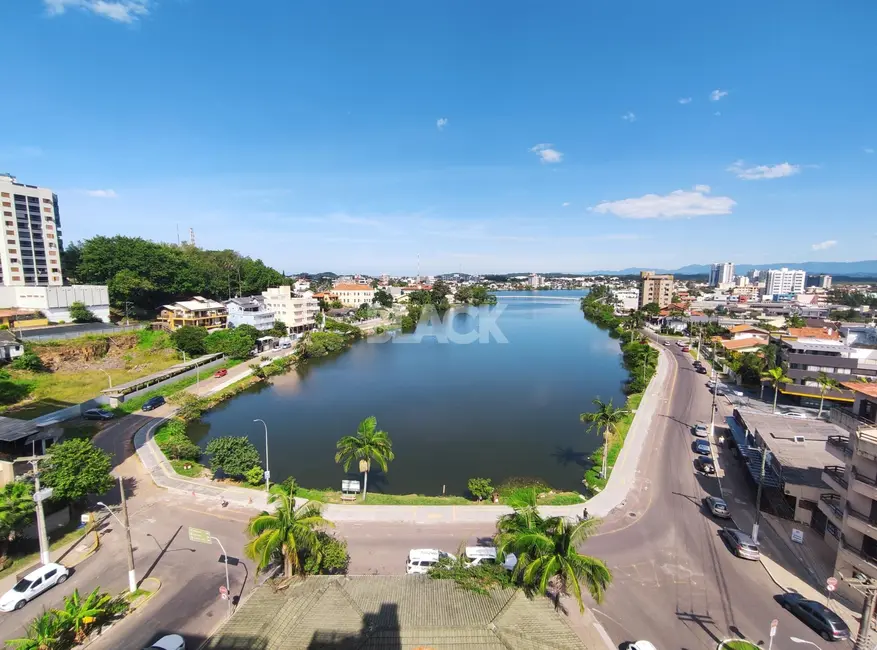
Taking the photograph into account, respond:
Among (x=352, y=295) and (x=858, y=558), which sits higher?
(x=352, y=295)

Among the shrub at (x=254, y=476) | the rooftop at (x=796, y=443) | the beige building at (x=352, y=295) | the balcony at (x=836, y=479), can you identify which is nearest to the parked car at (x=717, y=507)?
the rooftop at (x=796, y=443)

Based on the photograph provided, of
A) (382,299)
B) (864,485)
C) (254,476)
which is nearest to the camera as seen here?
(864,485)

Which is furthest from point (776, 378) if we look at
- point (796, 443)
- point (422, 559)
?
point (422, 559)

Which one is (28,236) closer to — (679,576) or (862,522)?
(679,576)

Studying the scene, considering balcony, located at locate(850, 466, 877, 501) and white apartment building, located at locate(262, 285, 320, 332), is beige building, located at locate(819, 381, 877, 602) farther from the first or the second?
white apartment building, located at locate(262, 285, 320, 332)

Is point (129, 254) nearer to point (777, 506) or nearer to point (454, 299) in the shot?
point (777, 506)

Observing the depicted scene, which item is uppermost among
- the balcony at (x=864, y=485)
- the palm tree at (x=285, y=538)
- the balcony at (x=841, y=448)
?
the balcony at (x=841, y=448)

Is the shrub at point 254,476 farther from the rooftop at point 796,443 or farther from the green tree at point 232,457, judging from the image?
the rooftop at point 796,443
